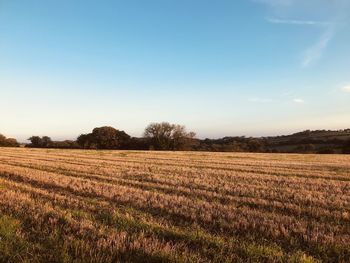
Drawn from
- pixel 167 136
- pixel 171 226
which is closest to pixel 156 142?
pixel 167 136

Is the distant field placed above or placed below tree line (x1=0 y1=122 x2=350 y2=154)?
below

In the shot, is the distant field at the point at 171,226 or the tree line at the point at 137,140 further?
the tree line at the point at 137,140

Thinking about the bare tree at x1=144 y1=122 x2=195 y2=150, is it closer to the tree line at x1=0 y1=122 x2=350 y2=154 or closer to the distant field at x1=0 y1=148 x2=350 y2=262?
the tree line at x1=0 y1=122 x2=350 y2=154

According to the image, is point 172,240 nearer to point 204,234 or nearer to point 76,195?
point 204,234

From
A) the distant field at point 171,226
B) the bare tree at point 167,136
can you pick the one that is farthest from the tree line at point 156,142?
the distant field at point 171,226

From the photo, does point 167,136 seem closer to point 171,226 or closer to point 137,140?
point 137,140

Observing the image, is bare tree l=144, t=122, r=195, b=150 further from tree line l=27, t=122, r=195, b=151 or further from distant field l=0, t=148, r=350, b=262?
distant field l=0, t=148, r=350, b=262

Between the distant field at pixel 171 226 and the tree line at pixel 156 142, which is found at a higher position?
the tree line at pixel 156 142

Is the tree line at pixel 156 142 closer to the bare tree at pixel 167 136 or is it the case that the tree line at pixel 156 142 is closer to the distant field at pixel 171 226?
the bare tree at pixel 167 136

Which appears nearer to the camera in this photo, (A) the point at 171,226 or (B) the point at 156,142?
(A) the point at 171,226

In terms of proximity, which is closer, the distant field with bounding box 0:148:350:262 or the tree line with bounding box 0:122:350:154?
the distant field with bounding box 0:148:350:262

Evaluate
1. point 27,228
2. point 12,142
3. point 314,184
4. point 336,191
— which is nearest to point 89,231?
point 27,228

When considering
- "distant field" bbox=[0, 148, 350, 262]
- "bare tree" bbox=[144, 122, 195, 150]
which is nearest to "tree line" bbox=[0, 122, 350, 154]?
"bare tree" bbox=[144, 122, 195, 150]

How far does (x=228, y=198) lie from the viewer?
11898 mm
